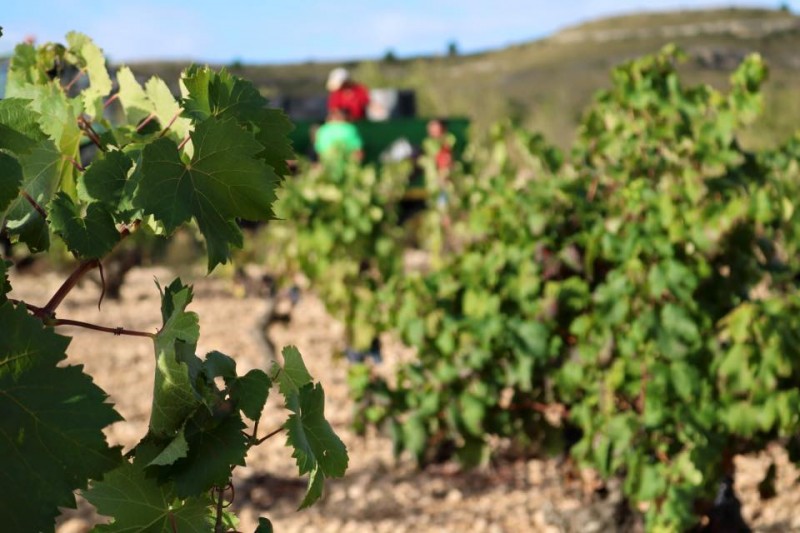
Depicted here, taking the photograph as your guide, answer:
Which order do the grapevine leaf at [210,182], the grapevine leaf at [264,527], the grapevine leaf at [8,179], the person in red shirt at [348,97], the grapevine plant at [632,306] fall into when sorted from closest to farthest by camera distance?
the grapevine leaf at [8,179]
the grapevine leaf at [210,182]
the grapevine leaf at [264,527]
the grapevine plant at [632,306]
the person in red shirt at [348,97]

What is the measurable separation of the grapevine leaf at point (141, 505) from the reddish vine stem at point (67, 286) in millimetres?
198

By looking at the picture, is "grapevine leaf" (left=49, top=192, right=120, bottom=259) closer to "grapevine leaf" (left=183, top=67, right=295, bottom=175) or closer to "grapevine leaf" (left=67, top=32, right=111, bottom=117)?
"grapevine leaf" (left=183, top=67, right=295, bottom=175)

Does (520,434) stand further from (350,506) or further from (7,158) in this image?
(7,158)

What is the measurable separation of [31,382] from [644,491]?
249 centimetres

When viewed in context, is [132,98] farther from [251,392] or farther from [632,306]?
[632,306]

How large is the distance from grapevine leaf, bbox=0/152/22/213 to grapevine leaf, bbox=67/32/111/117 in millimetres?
485

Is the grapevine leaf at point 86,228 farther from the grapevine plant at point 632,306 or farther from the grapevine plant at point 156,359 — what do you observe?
the grapevine plant at point 632,306

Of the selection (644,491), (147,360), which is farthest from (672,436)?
(147,360)

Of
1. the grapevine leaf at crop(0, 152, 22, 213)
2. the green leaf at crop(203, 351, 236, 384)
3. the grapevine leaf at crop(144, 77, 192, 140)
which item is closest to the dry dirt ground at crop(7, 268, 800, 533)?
the grapevine leaf at crop(144, 77, 192, 140)

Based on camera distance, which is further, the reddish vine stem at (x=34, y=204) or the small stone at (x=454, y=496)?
the small stone at (x=454, y=496)

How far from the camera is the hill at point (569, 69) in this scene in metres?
23.9

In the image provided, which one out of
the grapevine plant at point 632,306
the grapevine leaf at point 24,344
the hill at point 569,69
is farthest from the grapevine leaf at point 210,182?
the hill at point 569,69

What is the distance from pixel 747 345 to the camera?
133 inches

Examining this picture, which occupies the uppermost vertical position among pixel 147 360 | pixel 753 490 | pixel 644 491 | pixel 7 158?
pixel 7 158
